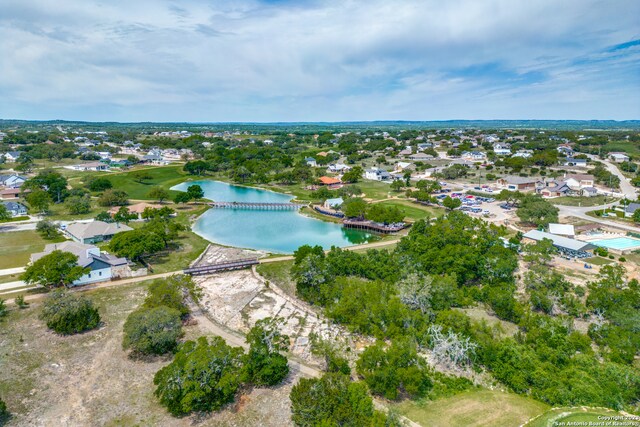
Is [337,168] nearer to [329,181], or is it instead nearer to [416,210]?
Answer: [329,181]

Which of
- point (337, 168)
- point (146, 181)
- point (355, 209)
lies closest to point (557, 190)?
point (355, 209)

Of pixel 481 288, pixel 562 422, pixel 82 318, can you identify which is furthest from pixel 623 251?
pixel 82 318

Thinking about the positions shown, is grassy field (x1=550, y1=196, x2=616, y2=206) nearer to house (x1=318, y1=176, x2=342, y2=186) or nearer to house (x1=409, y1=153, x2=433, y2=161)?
house (x1=318, y1=176, x2=342, y2=186)

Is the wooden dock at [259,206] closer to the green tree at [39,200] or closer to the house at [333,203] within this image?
the house at [333,203]

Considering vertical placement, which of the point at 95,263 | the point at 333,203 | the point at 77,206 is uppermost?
the point at 95,263

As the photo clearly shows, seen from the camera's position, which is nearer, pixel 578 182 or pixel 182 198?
pixel 182 198

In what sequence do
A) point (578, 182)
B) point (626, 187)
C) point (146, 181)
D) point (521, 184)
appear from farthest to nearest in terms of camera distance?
point (146, 181) → point (521, 184) → point (578, 182) → point (626, 187)

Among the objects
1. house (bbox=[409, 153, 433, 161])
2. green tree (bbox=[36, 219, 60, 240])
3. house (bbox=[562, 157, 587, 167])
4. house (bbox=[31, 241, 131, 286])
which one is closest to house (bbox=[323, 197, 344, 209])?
house (bbox=[31, 241, 131, 286])

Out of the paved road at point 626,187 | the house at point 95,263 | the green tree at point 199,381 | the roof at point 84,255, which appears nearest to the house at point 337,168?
the paved road at point 626,187
